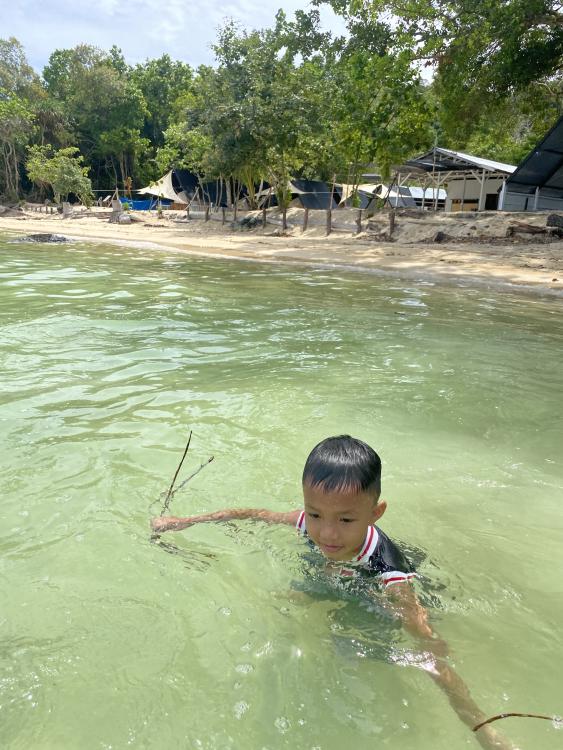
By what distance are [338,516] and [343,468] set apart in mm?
201

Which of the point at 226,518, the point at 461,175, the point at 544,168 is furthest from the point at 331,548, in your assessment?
the point at 461,175

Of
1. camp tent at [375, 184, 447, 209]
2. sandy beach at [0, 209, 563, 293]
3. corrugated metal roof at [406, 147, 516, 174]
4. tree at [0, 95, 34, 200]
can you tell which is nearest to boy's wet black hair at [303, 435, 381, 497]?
sandy beach at [0, 209, 563, 293]

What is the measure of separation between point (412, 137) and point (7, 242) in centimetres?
1660

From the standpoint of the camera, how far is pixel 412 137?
23.5m

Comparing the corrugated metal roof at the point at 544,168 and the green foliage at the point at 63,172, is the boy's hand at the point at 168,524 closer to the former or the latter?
the corrugated metal roof at the point at 544,168

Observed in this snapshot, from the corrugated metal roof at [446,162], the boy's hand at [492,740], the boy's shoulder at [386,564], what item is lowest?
the boy's hand at [492,740]

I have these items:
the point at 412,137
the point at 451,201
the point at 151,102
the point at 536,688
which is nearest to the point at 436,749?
the point at 536,688

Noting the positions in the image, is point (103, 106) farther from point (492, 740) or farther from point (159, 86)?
point (492, 740)

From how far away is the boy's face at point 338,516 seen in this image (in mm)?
2186

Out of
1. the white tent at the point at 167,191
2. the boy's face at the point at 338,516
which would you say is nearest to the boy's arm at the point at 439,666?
the boy's face at the point at 338,516

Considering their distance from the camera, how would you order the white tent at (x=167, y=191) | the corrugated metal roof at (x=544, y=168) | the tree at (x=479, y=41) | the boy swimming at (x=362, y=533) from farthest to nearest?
the white tent at (x=167, y=191), the corrugated metal roof at (x=544, y=168), the tree at (x=479, y=41), the boy swimming at (x=362, y=533)

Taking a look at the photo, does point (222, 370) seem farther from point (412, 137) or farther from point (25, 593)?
point (412, 137)

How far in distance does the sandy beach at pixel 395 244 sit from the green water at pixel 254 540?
8077 millimetres

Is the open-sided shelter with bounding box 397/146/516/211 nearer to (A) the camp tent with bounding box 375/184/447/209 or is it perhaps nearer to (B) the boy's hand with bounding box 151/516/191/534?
(A) the camp tent with bounding box 375/184/447/209
